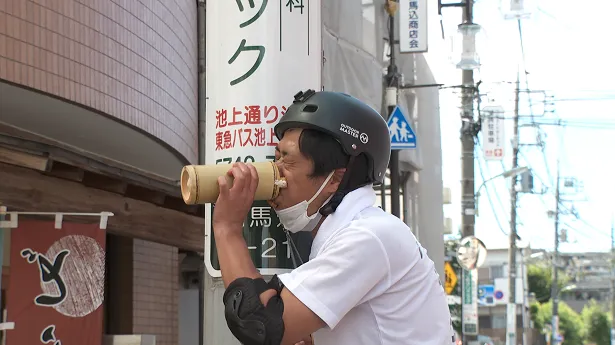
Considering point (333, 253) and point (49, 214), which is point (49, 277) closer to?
point (49, 214)

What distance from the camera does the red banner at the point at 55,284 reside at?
6.66 m

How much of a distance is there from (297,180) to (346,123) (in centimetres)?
23

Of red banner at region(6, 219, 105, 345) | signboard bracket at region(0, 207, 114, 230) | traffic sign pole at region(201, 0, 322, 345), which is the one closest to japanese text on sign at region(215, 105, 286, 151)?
traffic sign pole at region(201, 0, 322, 345)

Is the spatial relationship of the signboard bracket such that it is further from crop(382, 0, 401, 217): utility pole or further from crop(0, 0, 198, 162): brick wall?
crop(382, 0, 401, 217): utility pole

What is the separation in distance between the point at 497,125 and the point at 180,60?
19.4m

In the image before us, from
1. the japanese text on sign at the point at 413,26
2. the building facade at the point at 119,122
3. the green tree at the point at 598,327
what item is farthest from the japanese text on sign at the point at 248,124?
the green tree at the point at 598,327

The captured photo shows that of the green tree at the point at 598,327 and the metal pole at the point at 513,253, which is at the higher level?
the metal pole at the point at 513,253

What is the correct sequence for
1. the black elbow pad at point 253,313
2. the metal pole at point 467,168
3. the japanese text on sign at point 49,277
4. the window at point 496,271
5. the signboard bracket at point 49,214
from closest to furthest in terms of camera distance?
the black elbow pad at point 253,313 < the signboard bracket at point 49,214 < the japanese text on sign at point 49,277 < the metal pole at point 467,168 < the window at point 496,271

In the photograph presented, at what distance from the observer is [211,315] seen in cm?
378

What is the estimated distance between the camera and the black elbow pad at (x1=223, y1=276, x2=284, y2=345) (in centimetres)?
238

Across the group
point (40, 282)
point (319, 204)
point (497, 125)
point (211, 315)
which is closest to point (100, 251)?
point (40, 282)

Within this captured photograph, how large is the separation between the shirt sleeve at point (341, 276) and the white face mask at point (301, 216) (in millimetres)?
256

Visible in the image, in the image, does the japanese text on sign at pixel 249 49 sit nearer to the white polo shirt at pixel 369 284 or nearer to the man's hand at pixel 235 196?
the man's hand at pixel 235 196

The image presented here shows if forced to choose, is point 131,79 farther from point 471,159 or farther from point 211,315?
point 471,159
